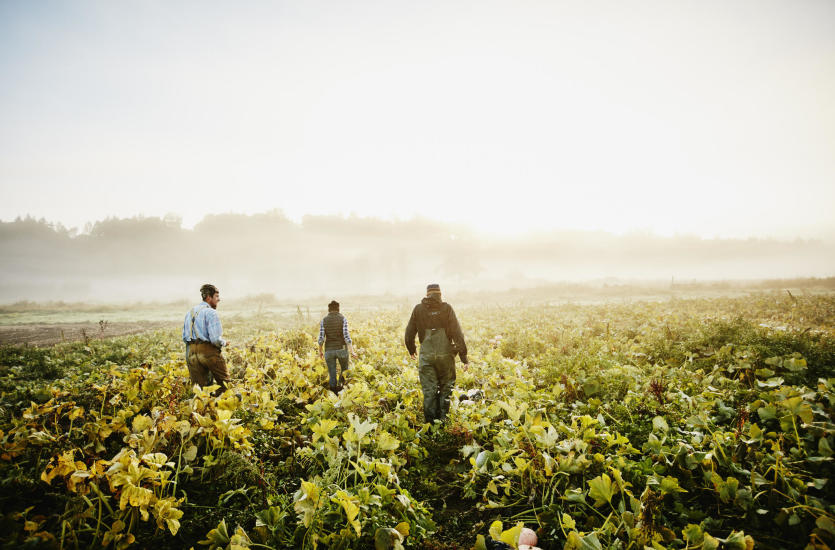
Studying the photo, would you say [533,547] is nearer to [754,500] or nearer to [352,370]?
[754,500]

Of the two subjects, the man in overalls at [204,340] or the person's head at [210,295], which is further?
the person's head at [210,295]

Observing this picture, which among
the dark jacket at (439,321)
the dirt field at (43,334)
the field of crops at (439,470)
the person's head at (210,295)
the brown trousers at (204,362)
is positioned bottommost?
the dirt field at (43,334)

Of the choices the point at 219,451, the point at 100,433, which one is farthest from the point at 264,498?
the point at 100,433

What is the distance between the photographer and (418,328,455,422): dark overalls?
5832 millimetres

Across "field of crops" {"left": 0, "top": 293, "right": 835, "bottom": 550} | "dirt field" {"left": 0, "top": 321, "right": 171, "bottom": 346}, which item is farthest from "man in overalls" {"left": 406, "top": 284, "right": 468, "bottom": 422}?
"dirt field" {"left": 0, "top": 321, "right": 171, "bottom": 346}

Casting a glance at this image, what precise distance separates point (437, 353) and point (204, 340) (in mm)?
4052

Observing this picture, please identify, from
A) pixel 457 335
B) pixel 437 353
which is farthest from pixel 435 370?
pixel 457 335

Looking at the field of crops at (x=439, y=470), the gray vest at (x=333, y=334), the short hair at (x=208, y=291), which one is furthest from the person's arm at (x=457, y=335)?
the short hair at (x=208, y=291)

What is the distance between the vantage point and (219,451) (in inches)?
165

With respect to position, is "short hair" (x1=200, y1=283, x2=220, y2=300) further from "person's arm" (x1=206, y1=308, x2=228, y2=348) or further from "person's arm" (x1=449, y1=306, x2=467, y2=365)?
"person's arm" (x1=449, y1=306, x2=467, y2=365)

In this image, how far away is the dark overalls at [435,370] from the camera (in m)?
5.83

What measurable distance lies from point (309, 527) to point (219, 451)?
1.99 metres

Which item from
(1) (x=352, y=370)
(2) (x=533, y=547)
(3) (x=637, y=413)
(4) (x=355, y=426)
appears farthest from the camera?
(1) (x=352, y=370)

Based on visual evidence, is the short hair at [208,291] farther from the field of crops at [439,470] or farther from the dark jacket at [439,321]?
the dark jacket at [439,321]
